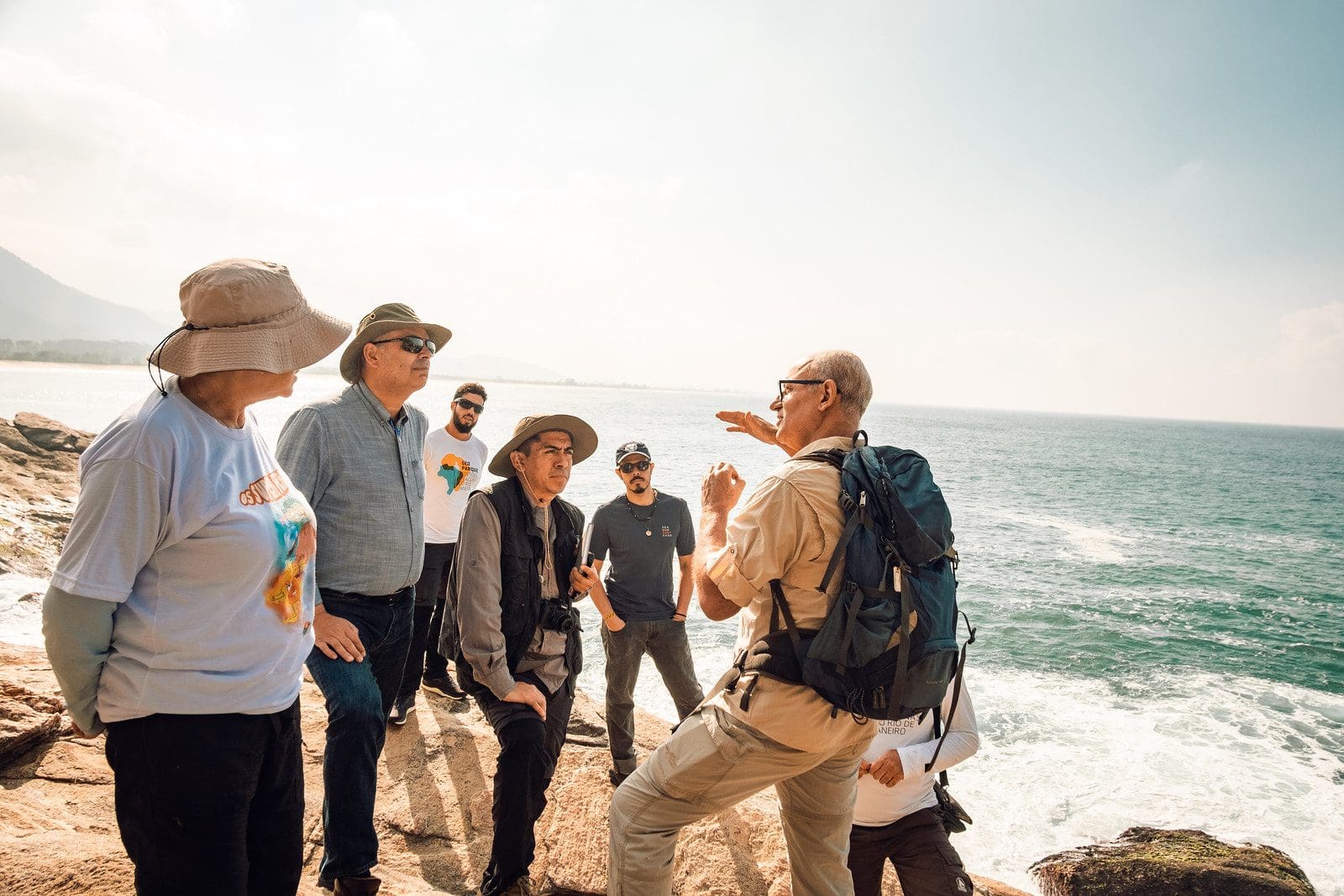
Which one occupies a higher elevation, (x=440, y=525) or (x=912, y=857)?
(x=440, y=525)

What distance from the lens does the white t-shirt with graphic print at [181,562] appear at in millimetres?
1652

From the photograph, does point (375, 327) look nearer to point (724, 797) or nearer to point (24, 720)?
point (724, 797)

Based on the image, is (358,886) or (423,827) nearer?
(358,886)

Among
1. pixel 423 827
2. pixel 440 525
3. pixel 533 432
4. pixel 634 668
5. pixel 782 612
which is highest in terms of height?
pixel 533 432

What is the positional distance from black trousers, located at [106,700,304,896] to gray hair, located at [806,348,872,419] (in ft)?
Result: 7.48

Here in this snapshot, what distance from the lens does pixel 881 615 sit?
2.19 meters

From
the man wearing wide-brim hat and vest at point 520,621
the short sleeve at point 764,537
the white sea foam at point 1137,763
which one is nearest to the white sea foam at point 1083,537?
the white sea foam at point 1137,763

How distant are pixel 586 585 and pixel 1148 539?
3194 centimetres

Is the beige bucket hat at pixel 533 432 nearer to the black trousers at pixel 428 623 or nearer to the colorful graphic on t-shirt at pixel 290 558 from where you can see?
the colorful graphic on t-shirt at pixel 290 558

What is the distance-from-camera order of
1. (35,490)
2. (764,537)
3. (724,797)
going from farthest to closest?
(35,490), (724,797), (764,537)

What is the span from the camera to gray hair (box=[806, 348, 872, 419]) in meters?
2.69

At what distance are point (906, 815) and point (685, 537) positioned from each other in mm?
3118

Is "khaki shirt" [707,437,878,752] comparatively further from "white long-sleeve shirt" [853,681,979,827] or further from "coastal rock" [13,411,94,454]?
A: "coastal rock" [13,411,94,454]

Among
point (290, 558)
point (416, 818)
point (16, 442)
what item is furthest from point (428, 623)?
point (16, 442)
